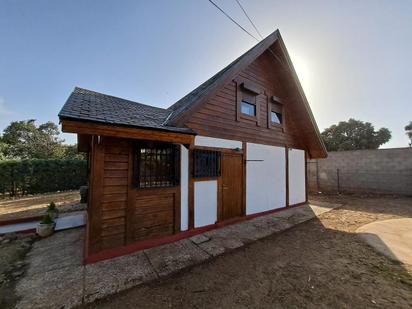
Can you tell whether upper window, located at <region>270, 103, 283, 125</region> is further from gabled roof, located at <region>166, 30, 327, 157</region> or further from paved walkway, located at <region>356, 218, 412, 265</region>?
paved walkway, located at <region>356, 218, 412, 265</region>

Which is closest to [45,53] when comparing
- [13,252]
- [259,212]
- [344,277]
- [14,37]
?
[14,37]

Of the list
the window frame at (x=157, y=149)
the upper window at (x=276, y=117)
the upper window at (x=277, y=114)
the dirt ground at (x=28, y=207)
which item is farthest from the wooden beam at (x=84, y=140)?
the upper window at (x=276, y=117)

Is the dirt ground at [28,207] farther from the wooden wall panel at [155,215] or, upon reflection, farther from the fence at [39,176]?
the wooden wall panel at [155,215]

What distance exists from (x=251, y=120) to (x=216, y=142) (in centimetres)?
174

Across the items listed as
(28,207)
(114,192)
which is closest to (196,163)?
(114,192)

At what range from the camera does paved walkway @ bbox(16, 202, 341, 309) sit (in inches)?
95.2

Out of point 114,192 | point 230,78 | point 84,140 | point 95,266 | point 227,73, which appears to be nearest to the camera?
point 95,266

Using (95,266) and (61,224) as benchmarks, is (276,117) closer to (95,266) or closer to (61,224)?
(95,266)

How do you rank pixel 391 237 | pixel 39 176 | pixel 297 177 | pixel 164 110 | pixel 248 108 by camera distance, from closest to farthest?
1. pixel 391 237
2. pixel 164 110
3. pixel 248 108
4. pixel 297 177
5. pixel 39 176

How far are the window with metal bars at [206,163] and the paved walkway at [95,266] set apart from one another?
153cm

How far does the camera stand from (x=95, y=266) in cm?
308

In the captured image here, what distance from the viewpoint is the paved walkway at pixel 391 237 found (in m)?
3.52

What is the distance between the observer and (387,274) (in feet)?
9.54

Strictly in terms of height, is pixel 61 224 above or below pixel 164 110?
below
